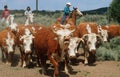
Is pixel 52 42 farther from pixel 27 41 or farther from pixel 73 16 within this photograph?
pixel 73 16

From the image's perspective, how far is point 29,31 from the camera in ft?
59.2

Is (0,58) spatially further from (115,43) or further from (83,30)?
(115,43)

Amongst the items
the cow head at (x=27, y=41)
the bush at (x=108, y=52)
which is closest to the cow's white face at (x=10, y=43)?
the cow head at (x=27, y=41)

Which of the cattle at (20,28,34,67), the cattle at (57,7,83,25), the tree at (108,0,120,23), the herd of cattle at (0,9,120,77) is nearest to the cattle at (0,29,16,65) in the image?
the herd of cattle at (0,9,120,77)

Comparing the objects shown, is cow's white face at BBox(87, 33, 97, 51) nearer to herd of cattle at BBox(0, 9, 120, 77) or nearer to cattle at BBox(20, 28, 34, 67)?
herd of cattle at BBox(0, 9, 120, 77)

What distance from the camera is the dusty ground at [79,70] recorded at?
16203 mm

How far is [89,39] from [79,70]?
6.53ft

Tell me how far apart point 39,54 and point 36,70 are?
0.79 meters

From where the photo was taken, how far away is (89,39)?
18.4m

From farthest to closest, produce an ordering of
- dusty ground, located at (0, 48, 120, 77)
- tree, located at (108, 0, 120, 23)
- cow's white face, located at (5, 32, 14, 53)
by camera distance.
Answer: tree, located at (108, 0, 120, 23)
cow's white face, located at (5, 32, 14, 53)
dusty ground, located at (0, 48, 120, 77)

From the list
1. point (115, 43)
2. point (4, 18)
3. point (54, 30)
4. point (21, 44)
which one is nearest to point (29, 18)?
point (4, 18)

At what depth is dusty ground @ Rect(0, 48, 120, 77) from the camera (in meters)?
16.2

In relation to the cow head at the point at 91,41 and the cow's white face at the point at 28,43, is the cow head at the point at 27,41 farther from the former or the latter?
the cow head at the point at 91,41

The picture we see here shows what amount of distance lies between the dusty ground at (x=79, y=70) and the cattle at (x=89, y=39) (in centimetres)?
63
